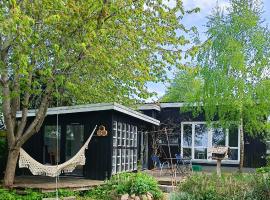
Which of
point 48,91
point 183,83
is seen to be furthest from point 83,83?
point 183,83

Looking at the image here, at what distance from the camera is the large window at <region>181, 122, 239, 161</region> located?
17.5 meters

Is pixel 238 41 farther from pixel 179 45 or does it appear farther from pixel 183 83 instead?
pixel 183 83

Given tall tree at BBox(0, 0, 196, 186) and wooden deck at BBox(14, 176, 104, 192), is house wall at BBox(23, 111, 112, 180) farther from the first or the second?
tall tree at BBox(0, 0, 196, 186)

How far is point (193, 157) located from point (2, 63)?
1151cm

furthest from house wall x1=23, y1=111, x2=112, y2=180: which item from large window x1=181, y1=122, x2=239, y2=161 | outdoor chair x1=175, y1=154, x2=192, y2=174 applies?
large window x1=181, y1=122, x2=239, y2=161

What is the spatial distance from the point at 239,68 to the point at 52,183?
7751mm

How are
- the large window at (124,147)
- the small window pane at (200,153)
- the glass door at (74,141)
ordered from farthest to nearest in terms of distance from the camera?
the small window pane at (200,153) < the glass door at (74,141) < the large window at (124,147)

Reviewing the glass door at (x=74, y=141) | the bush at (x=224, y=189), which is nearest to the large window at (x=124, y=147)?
the glass door at (x=74, y=141)

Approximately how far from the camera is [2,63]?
877cm

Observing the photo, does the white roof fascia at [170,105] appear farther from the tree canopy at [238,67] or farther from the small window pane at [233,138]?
the tree canopy at [238,67]

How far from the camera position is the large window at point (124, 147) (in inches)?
512

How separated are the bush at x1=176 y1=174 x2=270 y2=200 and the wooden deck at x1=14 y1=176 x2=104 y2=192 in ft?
14.4

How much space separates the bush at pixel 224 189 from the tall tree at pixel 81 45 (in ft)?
10.8

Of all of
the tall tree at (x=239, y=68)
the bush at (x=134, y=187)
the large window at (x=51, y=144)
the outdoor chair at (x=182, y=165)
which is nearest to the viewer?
the bush at (x=134, y=187)
